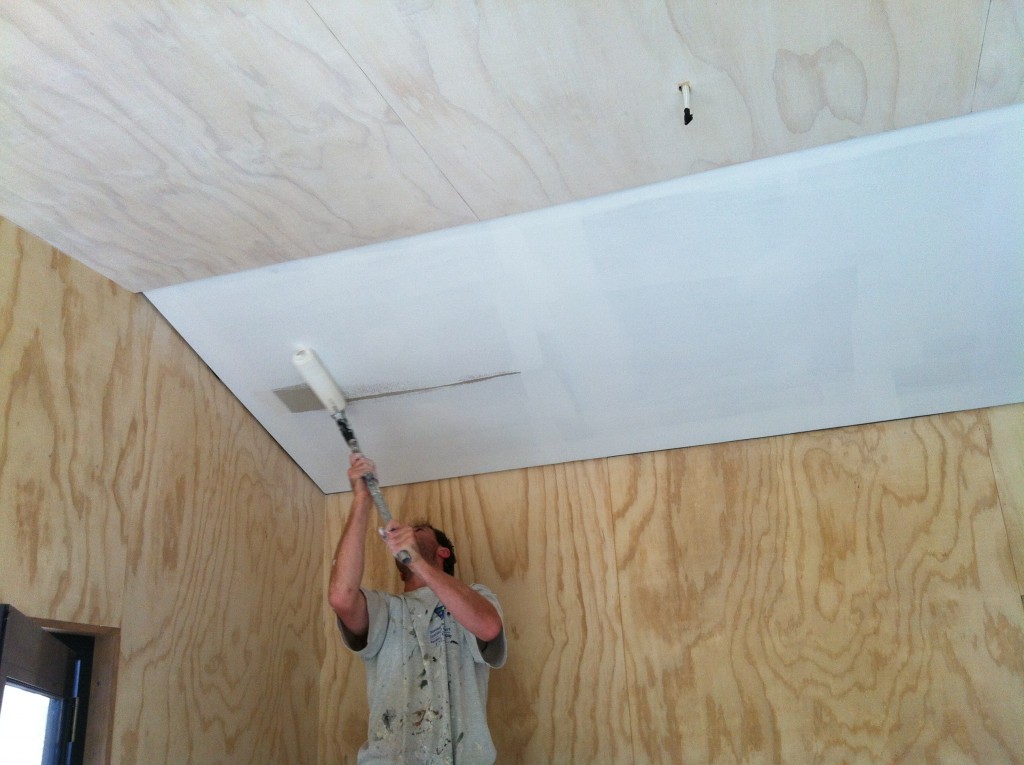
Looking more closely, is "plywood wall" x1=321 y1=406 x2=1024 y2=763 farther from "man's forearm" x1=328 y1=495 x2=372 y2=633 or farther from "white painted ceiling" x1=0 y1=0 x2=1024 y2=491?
"man's forearm" x1=328 y1=495 x2=372 y2=633

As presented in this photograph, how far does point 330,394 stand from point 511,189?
78cm

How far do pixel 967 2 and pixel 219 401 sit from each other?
188 cm

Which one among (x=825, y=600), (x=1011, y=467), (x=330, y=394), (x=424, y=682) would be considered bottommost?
(x=424, y=682)

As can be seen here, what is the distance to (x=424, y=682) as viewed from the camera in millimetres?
2182

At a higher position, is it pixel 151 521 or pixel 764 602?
pixel 151 521

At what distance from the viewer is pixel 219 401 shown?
2.33 metres

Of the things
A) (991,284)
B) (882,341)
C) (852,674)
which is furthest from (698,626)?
(991,284)

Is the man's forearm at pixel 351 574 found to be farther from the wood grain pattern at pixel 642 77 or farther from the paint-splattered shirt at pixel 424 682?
the wood grain pattern at pixel 642 77

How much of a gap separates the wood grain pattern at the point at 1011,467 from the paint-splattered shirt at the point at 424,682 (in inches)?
52.4

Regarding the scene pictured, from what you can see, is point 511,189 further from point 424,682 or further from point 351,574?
point 424,682

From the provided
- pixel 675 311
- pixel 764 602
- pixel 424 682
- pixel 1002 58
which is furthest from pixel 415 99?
pixel 764 602

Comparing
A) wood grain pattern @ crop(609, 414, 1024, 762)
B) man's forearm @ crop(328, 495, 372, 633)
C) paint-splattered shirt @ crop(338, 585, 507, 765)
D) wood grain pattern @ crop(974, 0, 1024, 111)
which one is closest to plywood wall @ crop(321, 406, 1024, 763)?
wood grain pattern @ crop(609, 414, 1024, 762)

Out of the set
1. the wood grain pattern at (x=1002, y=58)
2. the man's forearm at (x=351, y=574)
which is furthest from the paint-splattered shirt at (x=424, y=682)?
the wood grain pattern at (x=1002, y=58)

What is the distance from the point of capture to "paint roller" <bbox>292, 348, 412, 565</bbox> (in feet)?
7.14
